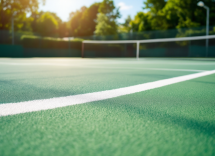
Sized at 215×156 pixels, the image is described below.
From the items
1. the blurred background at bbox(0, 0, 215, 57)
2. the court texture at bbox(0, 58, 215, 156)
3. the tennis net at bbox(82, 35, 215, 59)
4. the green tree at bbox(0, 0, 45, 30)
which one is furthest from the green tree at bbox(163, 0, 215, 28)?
the court texture at bbox(0, 58, 215, 156)

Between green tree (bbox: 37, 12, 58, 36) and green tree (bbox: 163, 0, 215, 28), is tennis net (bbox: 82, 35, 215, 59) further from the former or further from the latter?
green tree (bbox: 37, 12, 58, 36)

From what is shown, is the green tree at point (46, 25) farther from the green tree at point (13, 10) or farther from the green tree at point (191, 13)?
the green tree at point (191, 13)

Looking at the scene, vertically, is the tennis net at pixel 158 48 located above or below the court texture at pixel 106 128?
above

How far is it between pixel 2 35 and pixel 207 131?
26338 millimetres

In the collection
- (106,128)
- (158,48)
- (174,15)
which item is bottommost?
(106,128)

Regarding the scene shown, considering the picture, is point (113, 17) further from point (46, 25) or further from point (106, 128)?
point (106, 128)

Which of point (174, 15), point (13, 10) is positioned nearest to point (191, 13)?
point (174, 15)

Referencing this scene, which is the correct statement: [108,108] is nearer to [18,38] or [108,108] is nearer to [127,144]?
[127,144]

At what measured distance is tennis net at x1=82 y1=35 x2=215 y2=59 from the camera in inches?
824

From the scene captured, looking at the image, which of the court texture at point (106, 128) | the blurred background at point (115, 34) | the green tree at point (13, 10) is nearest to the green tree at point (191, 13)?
the blurred background at point (115, 34)

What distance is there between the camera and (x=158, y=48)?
79.5 ft

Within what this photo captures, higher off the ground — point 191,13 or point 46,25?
point 46,25

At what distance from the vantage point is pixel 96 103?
62.3 inches

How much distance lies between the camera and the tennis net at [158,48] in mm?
20922
